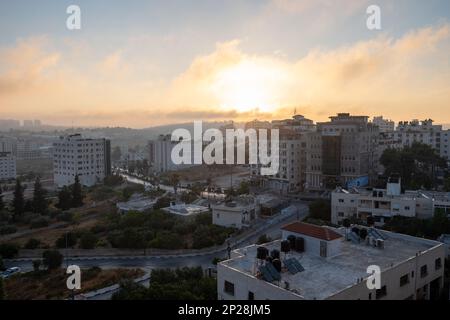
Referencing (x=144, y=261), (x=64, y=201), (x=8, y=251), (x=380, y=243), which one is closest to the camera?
(x=380, y=243)

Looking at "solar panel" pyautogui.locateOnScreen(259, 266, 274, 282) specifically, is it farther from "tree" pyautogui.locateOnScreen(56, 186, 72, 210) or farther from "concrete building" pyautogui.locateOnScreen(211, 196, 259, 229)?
"tree" pyautogui.locateOnScreen(56, 186, 72, 210)

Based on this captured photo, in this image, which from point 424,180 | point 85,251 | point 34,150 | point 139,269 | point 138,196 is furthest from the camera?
point 34,150

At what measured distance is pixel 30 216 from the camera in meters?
20.7

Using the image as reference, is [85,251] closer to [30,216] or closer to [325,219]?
[30,216]

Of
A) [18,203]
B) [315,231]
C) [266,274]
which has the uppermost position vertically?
[315,231]

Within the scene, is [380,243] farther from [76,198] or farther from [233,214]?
[76,198]

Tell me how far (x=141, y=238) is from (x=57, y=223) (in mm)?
7102

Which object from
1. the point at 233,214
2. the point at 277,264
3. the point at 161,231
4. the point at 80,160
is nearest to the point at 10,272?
the point at 161,231

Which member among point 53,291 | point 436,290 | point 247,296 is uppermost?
point 247,296

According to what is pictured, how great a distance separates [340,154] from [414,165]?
4148 millimetres

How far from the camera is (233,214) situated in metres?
17.7

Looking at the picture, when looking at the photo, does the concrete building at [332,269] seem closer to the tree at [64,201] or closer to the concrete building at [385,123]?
the tree at [64,201]

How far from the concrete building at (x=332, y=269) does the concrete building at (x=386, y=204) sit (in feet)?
22.8

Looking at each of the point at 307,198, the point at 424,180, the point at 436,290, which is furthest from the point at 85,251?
the point at 424,180
